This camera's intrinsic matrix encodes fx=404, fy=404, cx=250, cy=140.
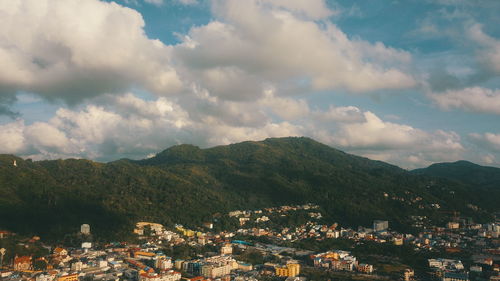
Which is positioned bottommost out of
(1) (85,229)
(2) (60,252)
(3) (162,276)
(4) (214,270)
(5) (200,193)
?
(3) (162,276)

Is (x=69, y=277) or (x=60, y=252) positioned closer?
(x=69, y=277)

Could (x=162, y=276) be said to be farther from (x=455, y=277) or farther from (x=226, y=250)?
(x=455, y=277)

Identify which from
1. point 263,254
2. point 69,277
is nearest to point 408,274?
point 263,254

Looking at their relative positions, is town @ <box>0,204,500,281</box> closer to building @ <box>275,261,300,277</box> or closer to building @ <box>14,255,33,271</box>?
building @ <box>275,261,300,277</box>

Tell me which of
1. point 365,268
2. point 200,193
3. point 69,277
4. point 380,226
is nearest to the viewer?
point 69,277

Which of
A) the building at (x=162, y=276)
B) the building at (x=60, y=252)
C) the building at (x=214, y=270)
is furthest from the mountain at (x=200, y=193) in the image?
the building at (x=214, y=270)

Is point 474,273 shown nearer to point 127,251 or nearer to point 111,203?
point 127,251

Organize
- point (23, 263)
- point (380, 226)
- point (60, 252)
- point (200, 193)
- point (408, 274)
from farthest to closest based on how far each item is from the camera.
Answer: point (200, 193) → point (380, 226) → point (60, 252) → point (408, 274) → point (23, 263)

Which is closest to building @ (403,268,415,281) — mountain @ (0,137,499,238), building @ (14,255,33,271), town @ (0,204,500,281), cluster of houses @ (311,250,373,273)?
town @ (0,204,500,281)
